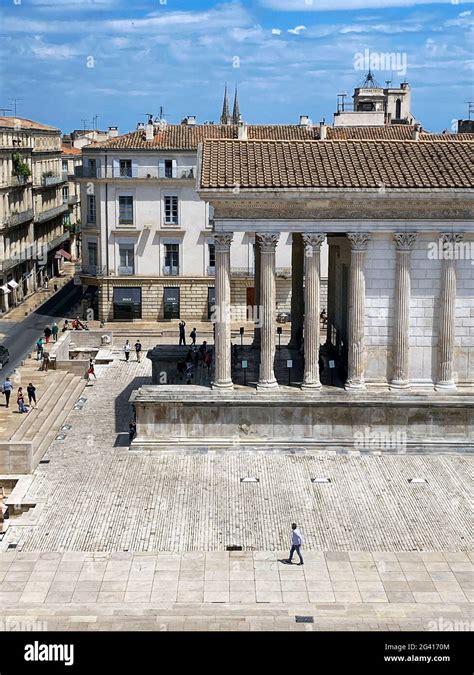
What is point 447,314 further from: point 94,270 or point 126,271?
point 94,270

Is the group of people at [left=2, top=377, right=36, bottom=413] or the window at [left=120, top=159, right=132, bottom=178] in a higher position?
the window at [left=120, top=159, right=132, bottom=178]

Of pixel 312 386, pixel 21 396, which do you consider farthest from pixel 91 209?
pixel 312 386

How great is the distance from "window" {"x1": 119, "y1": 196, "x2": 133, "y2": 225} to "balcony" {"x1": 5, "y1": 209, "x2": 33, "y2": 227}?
11.5 meters

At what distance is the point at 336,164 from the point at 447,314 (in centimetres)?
812

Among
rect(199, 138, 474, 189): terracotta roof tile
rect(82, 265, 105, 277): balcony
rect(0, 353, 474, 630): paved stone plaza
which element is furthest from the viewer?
rect(82, 265, 105, 277): balcony

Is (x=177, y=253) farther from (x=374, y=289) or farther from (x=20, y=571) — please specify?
(x=20, y=571)

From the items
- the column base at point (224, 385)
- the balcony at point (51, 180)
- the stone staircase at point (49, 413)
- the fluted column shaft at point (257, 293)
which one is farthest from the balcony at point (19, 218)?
the column base at point (224, 385)

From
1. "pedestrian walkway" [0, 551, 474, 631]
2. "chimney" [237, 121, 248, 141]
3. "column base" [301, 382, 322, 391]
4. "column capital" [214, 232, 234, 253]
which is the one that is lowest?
"pedestrian walkway" [0, 551, 474, 631]

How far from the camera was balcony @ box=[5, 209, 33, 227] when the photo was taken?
256 ft

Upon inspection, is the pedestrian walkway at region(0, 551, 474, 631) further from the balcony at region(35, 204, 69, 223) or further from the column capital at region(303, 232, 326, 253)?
the balcony at region(35, 204, 69, 223)

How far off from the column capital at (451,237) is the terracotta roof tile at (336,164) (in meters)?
2.03

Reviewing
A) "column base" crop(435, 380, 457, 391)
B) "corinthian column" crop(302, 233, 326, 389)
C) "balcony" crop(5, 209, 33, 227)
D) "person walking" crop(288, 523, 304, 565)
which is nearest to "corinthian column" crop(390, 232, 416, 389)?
"column base" crop(435, 380, 457, 391)
